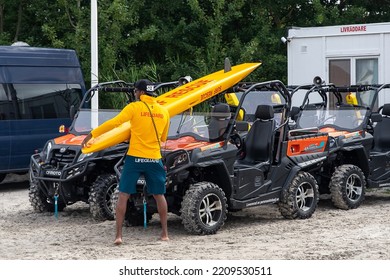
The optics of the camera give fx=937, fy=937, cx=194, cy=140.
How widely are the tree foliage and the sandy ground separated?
8.51 metres

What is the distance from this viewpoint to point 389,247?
1030 centimetres

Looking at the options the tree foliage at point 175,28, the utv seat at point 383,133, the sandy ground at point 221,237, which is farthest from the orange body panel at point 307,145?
the tree foliage at point 175,28

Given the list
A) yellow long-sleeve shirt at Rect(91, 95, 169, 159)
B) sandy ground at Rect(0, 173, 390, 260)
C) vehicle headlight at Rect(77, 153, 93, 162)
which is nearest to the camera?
sandy ground at Rect(0, 173, 390, 260)

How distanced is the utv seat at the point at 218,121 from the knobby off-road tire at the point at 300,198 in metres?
1.35

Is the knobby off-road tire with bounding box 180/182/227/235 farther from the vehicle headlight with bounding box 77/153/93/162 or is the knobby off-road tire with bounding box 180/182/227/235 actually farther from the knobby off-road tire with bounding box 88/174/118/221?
the vehicle headlight with bounding box 77/153/93/162

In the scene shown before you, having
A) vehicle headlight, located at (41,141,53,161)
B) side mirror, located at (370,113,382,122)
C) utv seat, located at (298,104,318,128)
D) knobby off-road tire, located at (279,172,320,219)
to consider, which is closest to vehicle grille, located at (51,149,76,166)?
vehicle headlight, located at (41,141,53,161)

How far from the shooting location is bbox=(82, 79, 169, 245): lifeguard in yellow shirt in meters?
10.7

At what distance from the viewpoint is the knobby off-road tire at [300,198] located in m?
12.5

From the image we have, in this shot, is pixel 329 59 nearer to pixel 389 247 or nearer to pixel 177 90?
pixel 177 90

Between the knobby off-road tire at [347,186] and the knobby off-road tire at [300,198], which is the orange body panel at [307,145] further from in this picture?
the knobby off-road tire at [347,186]

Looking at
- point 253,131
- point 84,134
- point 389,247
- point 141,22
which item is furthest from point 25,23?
point 389,247

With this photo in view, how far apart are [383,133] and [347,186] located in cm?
170

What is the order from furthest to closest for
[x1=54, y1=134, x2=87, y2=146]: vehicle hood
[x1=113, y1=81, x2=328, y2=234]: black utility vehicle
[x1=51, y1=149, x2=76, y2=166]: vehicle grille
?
[x1=54, y1=134, x2=87, y2=146]: vehicle hood
[x1=51, y1=149, x2=76, y2=166]: vehicle grille
[x1=113, y1=81, x2=328, y2=234]: black utility vehicle

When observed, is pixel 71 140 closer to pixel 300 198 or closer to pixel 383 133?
pixel 300 198
